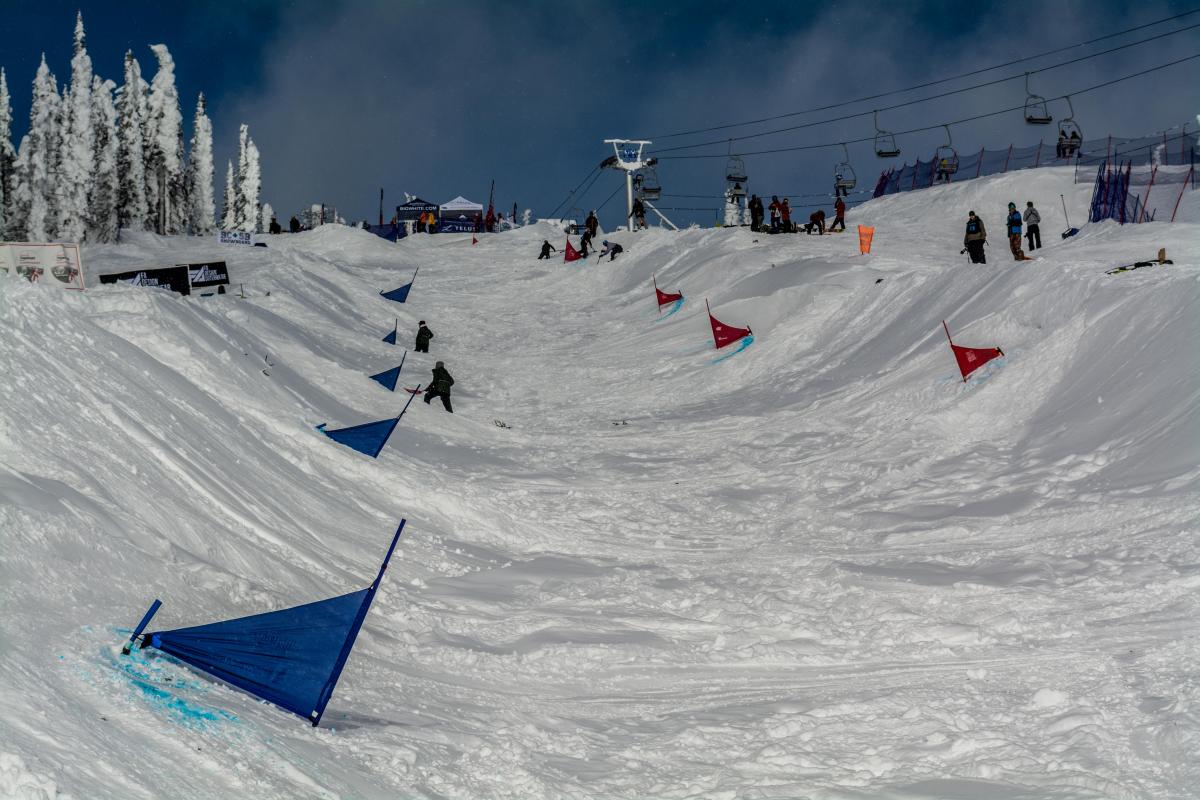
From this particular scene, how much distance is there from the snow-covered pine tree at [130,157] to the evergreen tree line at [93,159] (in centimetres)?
5

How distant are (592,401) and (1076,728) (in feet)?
46.7

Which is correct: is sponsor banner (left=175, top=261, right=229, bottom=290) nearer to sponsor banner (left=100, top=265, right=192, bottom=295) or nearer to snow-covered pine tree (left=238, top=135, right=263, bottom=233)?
sponsor banner (left=100, top=265, right=192, bottom=295)

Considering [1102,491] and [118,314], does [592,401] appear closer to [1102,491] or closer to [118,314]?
[118,314]

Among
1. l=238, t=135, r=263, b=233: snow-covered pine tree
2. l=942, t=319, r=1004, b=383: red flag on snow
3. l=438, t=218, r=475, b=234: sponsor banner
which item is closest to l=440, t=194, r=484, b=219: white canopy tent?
l=438, t=218, r=475, b=234: sponsor banner

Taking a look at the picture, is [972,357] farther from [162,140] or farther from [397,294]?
[162,140]

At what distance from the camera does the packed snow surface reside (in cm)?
518

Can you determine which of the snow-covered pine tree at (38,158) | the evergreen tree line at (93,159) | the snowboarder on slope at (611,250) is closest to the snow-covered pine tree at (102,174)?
the evergreen tree line at (93,159)

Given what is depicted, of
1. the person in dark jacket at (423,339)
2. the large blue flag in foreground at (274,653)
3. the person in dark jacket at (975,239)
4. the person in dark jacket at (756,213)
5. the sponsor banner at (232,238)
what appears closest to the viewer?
the large blue flag in foreground at (274,653)

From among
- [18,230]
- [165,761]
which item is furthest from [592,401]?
[18,230]

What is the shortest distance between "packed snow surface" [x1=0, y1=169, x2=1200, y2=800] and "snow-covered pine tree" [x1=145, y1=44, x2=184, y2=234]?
44966 millimetres

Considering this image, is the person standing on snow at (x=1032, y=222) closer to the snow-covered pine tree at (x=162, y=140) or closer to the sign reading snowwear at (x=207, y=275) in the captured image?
the sign reading snowwear at (x=207, y=275)

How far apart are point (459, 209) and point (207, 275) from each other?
114 feet

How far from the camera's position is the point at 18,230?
6256 cm

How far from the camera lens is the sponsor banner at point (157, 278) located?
19.1m
